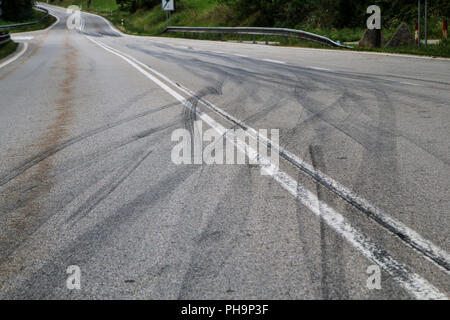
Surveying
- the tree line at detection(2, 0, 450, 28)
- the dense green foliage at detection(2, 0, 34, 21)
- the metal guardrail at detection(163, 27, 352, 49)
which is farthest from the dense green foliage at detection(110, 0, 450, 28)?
the dense green foliage at detection(2, 0, 34, 21)

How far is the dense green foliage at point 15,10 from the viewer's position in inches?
2840

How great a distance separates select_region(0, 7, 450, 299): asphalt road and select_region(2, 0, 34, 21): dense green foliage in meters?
70.3

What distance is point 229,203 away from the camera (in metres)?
4.23

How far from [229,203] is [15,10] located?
77.2 metres

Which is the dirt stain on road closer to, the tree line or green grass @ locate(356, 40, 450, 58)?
green grass @ locate(356, 40, 450, 58)

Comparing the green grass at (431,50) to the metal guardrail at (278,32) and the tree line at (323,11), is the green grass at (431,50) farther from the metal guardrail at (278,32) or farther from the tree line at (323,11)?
the tree line at (323,11)

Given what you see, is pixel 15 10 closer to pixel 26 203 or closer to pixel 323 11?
pixel 323 11

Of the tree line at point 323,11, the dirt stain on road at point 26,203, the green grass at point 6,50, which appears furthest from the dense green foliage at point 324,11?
the dirt stain on road at point 26,203

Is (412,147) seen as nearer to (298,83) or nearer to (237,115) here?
(237,115)

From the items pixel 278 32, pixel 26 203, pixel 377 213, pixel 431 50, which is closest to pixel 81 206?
pixel 26 203

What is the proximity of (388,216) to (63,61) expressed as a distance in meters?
17.6

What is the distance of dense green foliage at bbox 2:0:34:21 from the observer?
72.1 m

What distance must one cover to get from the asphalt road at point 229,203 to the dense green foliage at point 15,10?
7026cm
